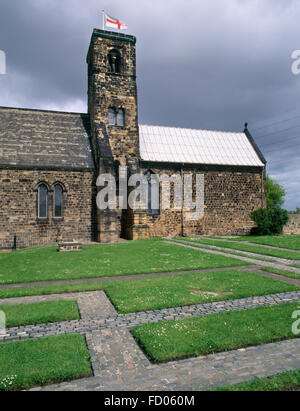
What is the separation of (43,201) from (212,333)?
707 inches

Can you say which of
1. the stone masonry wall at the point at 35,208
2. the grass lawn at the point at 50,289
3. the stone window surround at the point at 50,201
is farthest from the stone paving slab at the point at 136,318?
the stone window surround at the point at 50,201

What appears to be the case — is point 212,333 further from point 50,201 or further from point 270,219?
point 270,219

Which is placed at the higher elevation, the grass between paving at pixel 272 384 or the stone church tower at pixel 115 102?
the stone church tower at pixel 115 102

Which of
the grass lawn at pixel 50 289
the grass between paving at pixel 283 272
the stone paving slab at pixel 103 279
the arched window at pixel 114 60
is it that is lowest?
the stone paving slab at pixel 103 279

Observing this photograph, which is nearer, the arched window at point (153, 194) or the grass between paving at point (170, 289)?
the grass between paving at point (170, 289)

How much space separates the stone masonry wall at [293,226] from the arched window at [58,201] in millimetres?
21065

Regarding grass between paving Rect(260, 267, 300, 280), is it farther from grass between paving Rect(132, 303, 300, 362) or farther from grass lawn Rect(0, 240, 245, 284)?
grass between paving Rect(132, 303, 300, 362)

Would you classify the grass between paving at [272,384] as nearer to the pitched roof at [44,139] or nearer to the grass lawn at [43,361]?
the grass lawn at [43,361]

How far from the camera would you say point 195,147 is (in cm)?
2736

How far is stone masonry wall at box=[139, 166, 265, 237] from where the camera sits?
24.4 meters

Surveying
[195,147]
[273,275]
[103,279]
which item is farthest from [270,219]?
[103,279]

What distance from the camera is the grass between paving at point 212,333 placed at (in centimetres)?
458

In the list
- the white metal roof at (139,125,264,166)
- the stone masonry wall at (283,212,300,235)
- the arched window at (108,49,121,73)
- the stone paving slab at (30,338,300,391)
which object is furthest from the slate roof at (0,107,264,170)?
the stone paving slab at (30,338,300,391)

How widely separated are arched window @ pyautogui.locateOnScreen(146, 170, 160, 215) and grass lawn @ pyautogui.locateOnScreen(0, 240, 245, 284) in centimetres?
904
